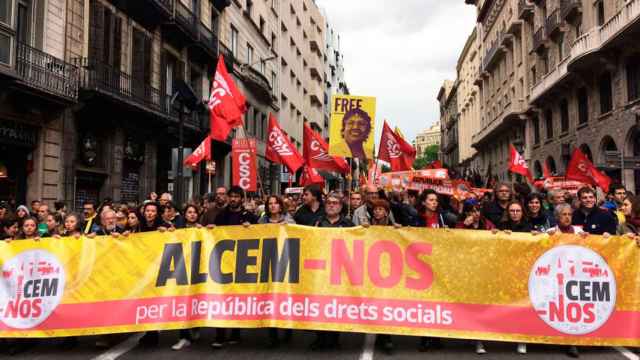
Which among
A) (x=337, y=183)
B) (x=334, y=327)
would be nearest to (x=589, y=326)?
(x=334, y=327)

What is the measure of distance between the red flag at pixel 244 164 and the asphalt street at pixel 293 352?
5932 millimetres

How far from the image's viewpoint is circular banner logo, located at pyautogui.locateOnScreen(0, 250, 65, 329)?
573 centimetres

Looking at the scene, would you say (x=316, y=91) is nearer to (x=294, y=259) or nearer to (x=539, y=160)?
(x=539, y=160)

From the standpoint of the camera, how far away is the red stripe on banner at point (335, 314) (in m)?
5.43

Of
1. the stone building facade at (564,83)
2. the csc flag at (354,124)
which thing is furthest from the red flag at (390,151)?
the stone building facade at (564,83)

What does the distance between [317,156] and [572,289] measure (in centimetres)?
928

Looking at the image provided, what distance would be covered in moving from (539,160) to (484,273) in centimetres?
3148

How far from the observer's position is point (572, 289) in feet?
18.1

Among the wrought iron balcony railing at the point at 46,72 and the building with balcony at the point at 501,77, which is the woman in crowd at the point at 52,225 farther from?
the building with balcony at the point at 501,77

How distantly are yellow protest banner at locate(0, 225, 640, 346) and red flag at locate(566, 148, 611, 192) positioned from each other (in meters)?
8.02

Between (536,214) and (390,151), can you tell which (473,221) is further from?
(390,151)

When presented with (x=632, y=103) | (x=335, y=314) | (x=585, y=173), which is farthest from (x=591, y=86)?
(x=335, y=314)

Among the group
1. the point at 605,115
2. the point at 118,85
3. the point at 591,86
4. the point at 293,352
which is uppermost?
the point at 591,86

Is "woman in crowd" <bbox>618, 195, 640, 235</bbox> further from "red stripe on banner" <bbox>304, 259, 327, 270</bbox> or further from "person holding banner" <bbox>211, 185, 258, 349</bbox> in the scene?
"person holding banner" <bbox>211, 185, 258, 349</bbox>
